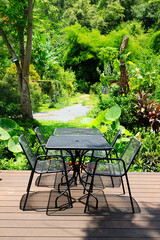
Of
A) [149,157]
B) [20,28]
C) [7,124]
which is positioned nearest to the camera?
[149,157]

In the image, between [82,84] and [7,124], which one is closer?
[7,124]

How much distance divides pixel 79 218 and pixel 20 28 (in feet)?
22.8

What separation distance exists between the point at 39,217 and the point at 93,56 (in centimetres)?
2138

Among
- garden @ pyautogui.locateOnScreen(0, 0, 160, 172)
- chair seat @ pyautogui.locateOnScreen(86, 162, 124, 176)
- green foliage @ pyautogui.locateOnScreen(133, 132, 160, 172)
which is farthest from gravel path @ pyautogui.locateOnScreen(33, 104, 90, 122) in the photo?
chair seat @ pyautogui.locateOnScreen(86, 162, 124, 176)

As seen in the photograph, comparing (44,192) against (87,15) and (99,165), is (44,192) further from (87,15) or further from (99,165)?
(87,15)

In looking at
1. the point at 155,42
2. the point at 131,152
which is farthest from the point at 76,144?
the point at 155,42

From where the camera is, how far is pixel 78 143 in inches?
127

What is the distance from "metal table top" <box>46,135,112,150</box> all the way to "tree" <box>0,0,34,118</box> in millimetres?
4950

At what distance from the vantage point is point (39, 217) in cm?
271

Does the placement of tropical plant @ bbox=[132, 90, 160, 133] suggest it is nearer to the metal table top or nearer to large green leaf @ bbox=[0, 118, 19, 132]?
the metal table top

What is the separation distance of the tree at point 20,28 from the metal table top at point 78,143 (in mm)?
4950

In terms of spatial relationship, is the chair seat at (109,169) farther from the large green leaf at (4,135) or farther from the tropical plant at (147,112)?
the tropical plant at (147,112)

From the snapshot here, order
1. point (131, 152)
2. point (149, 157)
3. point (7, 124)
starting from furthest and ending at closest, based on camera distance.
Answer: point (7, 124), point (149, 157), point (131, 152)

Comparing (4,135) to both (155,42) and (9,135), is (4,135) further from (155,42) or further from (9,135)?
(155,42)
